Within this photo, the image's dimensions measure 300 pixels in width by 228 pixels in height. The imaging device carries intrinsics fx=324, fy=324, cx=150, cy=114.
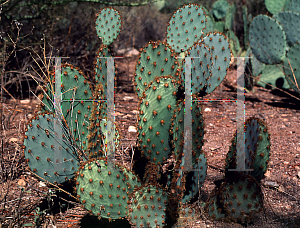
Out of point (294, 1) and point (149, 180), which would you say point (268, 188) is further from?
point (294, 1)

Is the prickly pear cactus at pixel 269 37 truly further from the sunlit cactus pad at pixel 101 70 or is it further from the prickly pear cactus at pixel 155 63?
the sunlit cactus pad at pixel 101 70

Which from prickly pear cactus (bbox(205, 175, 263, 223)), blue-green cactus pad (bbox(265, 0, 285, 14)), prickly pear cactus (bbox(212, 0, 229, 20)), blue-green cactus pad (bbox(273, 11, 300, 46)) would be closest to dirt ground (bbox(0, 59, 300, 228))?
prickly pear cactus (bbox(205, 175, 263, 223))

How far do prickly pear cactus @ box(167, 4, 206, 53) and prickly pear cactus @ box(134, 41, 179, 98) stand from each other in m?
1.15

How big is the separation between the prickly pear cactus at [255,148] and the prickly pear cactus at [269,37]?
2.91 metres

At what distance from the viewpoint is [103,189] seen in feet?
5.78

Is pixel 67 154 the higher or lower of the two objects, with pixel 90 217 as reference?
higher

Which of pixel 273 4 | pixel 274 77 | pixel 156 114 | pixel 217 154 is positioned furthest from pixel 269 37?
pixel 156 114

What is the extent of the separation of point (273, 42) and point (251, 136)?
323 cm

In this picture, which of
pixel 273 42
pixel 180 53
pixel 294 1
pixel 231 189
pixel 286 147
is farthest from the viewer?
pixel 294 1

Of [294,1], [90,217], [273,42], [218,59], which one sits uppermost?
[294,1]

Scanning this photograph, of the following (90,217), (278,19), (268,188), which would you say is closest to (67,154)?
(90,217)

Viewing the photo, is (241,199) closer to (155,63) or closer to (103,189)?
(103,189)

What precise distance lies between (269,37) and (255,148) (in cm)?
333

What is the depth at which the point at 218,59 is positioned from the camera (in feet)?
10.2
